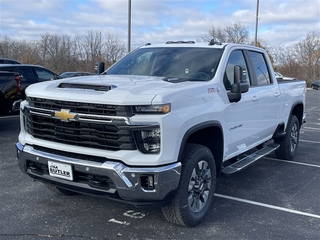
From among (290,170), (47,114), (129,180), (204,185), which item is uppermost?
(47,114)

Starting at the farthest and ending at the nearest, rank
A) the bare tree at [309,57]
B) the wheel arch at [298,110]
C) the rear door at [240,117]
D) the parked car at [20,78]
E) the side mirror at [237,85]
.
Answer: the bare tree at [309,57]
the parked car at [20,78]
the wheel arch at [298,110]
the rear door at [240,117]
the side mirror at [237,85]

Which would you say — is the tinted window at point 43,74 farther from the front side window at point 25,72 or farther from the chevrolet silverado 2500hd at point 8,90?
the chevrolet silverado 2500hd at point 8,90

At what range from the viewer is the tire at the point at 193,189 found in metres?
3.68

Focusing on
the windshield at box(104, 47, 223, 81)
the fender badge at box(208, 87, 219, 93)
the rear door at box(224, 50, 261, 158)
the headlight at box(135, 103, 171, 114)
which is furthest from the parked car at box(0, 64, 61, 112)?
the headlight at box(135, 103, 171, 114)

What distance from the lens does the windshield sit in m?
4.61

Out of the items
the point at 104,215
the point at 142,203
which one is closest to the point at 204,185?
the point at 142,203

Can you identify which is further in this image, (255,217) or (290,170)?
(290,170)

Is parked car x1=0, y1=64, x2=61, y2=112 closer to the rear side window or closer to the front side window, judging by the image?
the front side window

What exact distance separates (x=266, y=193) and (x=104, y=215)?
2.33 metres

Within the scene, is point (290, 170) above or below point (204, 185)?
below

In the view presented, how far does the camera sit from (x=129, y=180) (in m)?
3.32

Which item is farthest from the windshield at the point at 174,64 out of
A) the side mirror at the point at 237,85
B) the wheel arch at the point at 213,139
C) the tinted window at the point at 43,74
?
the tinted window at the point at 43,74

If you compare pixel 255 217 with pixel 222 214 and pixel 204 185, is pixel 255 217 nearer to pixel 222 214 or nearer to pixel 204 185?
pixel 222 214

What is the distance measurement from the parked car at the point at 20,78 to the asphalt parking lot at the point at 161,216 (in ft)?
12.6
